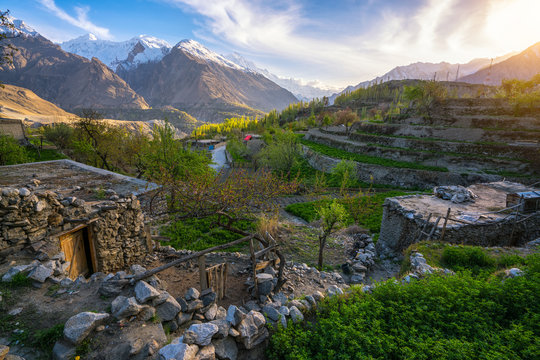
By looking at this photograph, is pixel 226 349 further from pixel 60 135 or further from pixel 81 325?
pixel 60 135

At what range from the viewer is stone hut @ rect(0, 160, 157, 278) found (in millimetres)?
5387

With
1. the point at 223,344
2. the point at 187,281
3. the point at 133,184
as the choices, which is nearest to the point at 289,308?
the point at 223,344

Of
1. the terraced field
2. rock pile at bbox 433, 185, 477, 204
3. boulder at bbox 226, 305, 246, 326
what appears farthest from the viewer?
the terraced field

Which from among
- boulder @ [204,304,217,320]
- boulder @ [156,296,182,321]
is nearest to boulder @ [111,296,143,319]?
boulder @ [156,296,182,321]

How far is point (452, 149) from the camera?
2408cm

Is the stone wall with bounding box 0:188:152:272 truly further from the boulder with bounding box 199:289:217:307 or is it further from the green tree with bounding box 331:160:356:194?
the green tree with bounding box 331:160:356:194

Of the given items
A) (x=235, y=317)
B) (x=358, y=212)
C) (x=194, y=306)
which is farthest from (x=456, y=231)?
(x=194, y=306)

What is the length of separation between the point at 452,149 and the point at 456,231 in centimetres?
1908

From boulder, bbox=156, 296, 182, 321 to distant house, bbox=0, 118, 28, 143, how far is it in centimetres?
3518

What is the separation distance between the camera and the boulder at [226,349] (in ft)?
12.5

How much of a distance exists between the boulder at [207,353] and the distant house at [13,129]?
120ft

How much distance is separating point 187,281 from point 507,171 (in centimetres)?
2795

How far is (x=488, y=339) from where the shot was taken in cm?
379

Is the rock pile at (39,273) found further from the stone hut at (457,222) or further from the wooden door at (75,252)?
the stone hut at (457,222)
